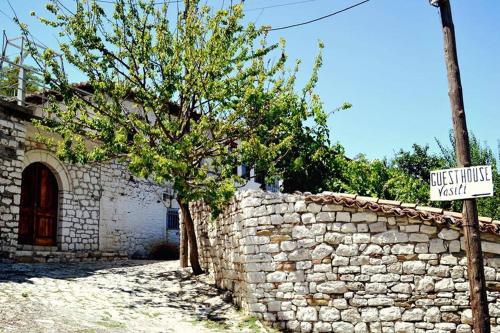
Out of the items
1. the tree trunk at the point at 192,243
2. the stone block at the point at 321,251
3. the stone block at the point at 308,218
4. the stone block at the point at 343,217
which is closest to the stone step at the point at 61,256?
the tree trunk at the point at 192,243

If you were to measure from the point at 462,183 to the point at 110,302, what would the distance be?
6902mm

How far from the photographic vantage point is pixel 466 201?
5.19 metres

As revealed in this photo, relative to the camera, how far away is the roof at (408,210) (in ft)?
24.1

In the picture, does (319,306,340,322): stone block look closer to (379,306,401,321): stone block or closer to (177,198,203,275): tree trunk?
(379,306,401,321): stone block

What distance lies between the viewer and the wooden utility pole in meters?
5.01

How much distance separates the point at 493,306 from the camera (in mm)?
7262

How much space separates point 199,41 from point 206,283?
5.86 m

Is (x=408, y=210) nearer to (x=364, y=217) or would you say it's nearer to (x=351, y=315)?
(x=364, y=217)

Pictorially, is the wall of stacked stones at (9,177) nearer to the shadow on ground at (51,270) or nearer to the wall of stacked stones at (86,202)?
the wall of stacked stones at (86,202)

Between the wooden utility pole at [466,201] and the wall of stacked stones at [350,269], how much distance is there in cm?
252

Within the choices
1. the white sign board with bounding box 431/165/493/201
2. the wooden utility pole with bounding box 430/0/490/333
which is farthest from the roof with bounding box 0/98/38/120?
the white sign board with bounding box 431/165/493/201

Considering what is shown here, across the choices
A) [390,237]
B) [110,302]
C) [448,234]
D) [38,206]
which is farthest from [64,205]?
[448,234]

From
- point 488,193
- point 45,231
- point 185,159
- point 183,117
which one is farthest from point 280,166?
point 488,193

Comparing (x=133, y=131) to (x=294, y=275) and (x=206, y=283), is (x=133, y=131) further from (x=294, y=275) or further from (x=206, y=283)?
(x=294, y=275)
